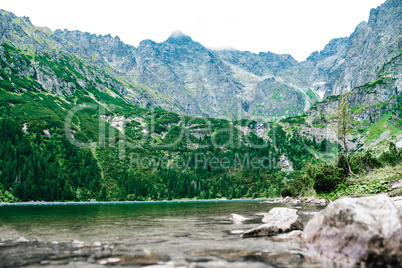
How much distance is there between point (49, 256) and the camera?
609 inches

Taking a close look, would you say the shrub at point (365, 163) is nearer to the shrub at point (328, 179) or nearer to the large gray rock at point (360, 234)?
the shrub at point (328, 179)

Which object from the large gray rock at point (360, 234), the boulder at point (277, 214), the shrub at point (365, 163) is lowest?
the boulder at point (277, 214)

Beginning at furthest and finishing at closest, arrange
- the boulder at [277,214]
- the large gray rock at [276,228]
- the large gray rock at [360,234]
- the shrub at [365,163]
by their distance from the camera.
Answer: the shrub at [365,163], the boulder at [277,214], the large gray rock at [276,228], the large gray rock at [360,234]

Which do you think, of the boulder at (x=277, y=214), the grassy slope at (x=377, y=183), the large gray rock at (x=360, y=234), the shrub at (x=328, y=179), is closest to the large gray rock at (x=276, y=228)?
the large gray rock at (x=360, y=234)

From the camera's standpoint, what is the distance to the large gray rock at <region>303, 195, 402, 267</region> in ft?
39.2

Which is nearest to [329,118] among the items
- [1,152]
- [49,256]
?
[49,256]

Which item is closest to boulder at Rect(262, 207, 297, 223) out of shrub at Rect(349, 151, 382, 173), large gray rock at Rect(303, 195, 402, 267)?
large gray rock at Rect(303, 195, 402, 267)

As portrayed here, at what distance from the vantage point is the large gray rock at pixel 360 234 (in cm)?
1195

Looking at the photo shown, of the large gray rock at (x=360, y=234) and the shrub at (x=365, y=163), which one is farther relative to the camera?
the shrub at (x=365, y=163)

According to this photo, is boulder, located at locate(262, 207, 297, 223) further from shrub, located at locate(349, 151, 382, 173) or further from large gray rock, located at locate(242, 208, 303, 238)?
shrub, located at locate(349, 151, 382, 173)

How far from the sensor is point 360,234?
41.9 ft

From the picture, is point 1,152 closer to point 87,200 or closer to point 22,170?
point 22,170

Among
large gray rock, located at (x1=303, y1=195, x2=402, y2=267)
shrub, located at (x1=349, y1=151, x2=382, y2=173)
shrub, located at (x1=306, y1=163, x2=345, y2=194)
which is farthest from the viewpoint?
shrub, located at (x1=349, y1=151, x2=382, y2=173)

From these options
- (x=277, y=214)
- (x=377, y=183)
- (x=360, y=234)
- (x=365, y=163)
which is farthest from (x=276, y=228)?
(x=365, y=163)
